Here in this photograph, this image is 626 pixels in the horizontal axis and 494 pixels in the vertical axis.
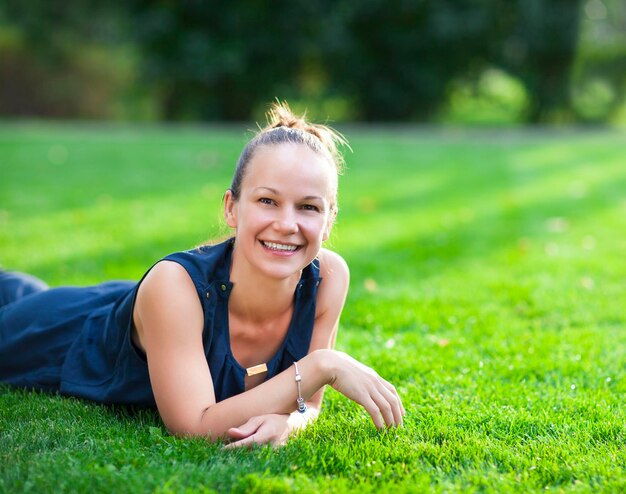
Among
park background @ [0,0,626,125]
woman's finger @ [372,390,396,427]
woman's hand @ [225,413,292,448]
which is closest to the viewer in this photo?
woman's hand @ [225,413,292,448]

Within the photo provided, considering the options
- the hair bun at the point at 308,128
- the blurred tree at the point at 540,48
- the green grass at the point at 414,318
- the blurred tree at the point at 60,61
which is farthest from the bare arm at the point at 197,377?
the blurred tree at the point at 60,61

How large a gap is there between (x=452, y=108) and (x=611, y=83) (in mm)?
3646

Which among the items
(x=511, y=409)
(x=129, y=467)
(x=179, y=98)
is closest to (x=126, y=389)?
(x=129, y=467)

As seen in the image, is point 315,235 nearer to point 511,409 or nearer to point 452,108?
point 511,409

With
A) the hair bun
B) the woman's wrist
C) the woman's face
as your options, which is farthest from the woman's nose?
the woman's wrist

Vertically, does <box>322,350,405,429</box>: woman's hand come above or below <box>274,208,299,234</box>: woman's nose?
below

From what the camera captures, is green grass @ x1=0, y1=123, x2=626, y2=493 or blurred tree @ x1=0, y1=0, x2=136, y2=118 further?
blurred tree @ x1=0, y1=0, x2=136, y2=118

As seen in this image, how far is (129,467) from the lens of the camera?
7.52ft

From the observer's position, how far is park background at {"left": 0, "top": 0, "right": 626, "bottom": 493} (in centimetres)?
249

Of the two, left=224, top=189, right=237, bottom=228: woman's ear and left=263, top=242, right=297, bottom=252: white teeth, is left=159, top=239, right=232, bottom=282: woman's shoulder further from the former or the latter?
left=263, top=242, right=297, bottom=252: white teeth

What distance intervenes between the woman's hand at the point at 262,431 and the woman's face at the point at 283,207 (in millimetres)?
450

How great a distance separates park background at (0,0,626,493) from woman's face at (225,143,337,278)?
60 cm

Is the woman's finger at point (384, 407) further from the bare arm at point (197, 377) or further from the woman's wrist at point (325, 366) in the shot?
the woman's wrist at point (325, 366)

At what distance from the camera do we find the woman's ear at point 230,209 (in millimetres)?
2697
